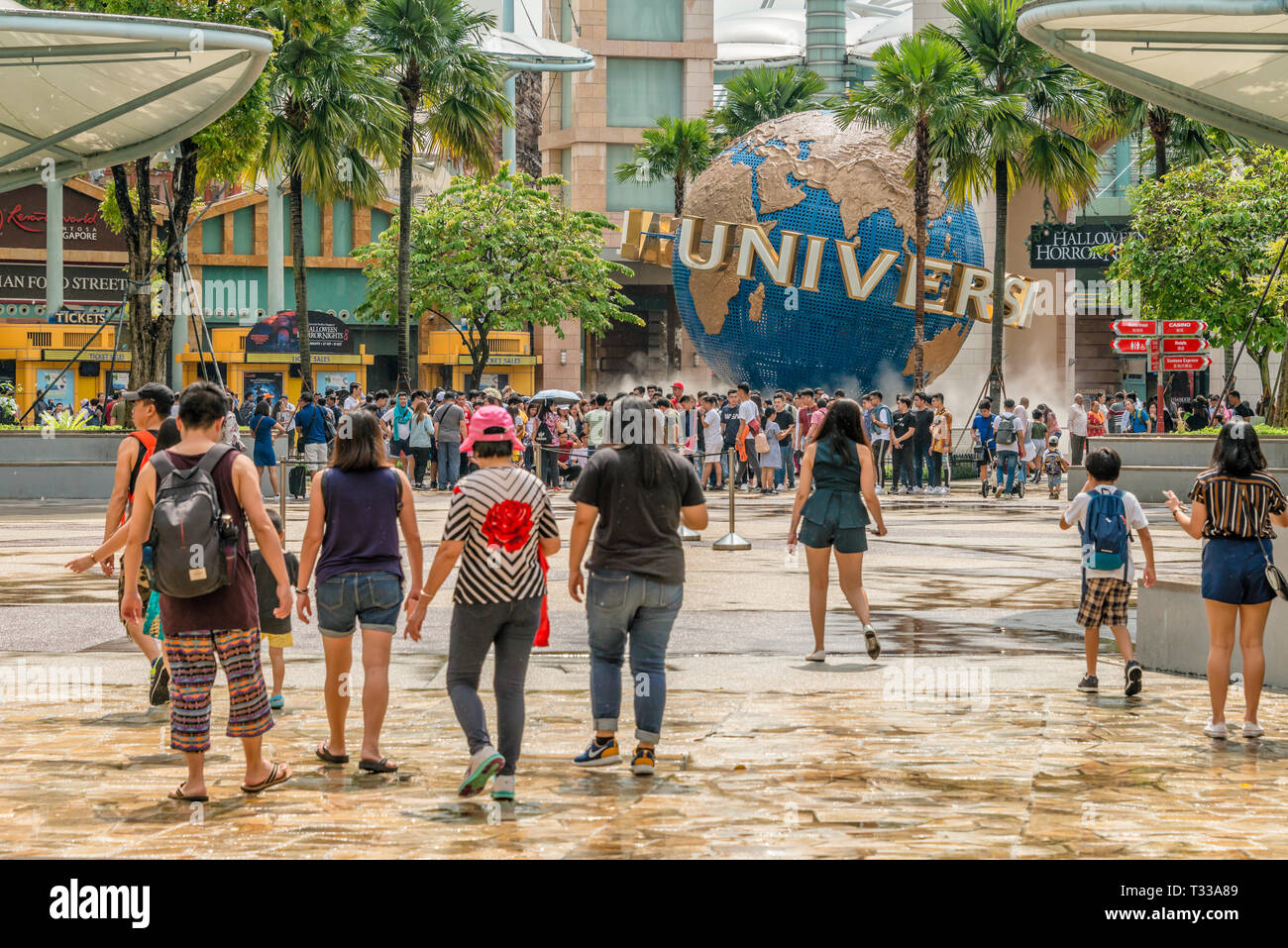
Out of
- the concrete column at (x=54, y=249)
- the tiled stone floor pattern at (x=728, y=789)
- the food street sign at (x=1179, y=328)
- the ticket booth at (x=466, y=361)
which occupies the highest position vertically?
the concrete column at (x=54, y=249)

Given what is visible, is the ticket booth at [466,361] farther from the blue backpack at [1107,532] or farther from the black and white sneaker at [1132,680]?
the black and white sneaker at [1132,680]

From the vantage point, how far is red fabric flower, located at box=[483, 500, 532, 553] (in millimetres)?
6371

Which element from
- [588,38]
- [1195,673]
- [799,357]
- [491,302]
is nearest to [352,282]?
[491,302]

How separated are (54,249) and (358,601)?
135 ft

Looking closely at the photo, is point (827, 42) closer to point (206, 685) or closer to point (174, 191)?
point (174, 191)

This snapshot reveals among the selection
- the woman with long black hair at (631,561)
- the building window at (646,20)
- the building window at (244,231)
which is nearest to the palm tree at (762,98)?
the building window at (646,20)

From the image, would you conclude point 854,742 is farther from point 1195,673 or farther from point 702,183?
point 702,183

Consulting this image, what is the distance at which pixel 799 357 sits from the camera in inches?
1436

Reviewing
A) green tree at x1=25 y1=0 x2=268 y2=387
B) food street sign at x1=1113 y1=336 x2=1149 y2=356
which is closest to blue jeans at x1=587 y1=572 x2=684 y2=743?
green tree at x1=25 y1=0 x2=268 y2=387

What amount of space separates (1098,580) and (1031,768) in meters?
2.27

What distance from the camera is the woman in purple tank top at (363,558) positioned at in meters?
6.66

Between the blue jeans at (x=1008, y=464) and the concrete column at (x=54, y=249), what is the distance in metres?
28.3

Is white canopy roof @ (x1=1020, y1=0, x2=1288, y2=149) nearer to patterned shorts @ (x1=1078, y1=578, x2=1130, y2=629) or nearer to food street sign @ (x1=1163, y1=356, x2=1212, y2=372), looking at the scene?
patterned shorts @ (x1=1078, y1=578, x2=1130, y2=629)

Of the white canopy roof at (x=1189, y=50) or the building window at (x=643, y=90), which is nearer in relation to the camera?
the white canopy roof at (x=1189, y=50)
